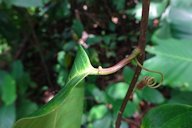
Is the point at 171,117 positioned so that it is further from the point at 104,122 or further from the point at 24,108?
the point at 24,108

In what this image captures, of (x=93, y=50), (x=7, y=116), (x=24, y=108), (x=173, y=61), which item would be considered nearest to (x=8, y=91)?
(x=7, y=116)

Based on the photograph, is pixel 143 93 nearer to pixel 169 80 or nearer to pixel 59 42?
pixel 169 80

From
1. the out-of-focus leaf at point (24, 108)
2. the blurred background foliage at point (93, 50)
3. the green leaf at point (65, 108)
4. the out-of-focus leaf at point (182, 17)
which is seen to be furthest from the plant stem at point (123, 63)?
the out-of-focus leaf at point (24, 108)

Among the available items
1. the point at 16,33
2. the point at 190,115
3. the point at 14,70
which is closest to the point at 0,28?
the point at 16,33

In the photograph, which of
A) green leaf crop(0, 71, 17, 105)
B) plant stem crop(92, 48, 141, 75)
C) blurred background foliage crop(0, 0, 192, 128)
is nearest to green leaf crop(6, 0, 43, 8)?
blurred background foliage crop(0, 0, 192, 128)

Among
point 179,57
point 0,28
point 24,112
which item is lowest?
point 24,112

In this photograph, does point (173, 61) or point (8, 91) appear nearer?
point (173, 61)
